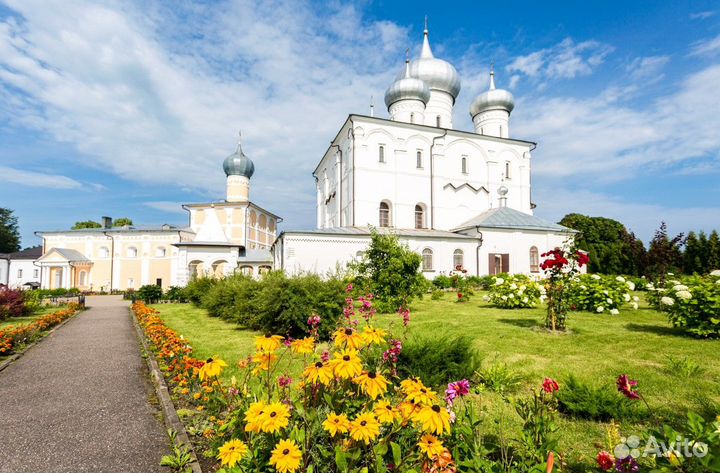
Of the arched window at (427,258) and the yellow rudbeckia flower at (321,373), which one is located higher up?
the arched window at (427,258)

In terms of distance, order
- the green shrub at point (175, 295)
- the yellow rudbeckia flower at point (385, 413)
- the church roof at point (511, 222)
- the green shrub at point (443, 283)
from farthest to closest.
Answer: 1. the church roof at point (511, 222)
2. the green shrub at point (443, 283)
3. the green shrub at point (175, 295)
4. the yellow rudbeckia flower at point (385, 413)

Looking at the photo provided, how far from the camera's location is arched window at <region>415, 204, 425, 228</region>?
91.7 feet

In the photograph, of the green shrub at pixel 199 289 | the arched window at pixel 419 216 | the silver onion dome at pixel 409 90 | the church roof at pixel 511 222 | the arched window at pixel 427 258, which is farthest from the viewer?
the silver onion dome at pixel 409 90

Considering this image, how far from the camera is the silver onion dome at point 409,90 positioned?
2959 centimetres

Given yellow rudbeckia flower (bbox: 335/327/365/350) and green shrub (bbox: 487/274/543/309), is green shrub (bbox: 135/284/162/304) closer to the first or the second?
green shrub (bbox: 487/274/543/309)

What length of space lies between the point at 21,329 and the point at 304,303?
22.1 feet

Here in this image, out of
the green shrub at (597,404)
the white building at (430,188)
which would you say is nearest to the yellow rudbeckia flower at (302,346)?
the green shrub at (597,404)

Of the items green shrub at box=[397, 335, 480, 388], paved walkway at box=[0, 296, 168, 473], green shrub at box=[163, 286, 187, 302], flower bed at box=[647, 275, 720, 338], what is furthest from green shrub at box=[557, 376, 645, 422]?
green shrub at box=[163, 286, 187, 302]

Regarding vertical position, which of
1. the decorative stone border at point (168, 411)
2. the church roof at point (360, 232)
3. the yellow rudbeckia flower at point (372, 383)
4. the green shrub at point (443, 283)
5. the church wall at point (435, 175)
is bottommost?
the decorative stone border at point (168, 411)

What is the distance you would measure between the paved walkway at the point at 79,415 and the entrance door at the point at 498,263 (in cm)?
2069

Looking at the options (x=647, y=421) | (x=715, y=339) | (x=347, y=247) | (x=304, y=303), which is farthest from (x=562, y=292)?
(x=347, y=247)

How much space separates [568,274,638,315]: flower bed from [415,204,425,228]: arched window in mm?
16497

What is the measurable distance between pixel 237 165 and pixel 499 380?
39.2 metres

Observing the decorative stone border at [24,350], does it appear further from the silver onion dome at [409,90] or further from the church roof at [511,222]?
the silver onion dome at [409,90]
